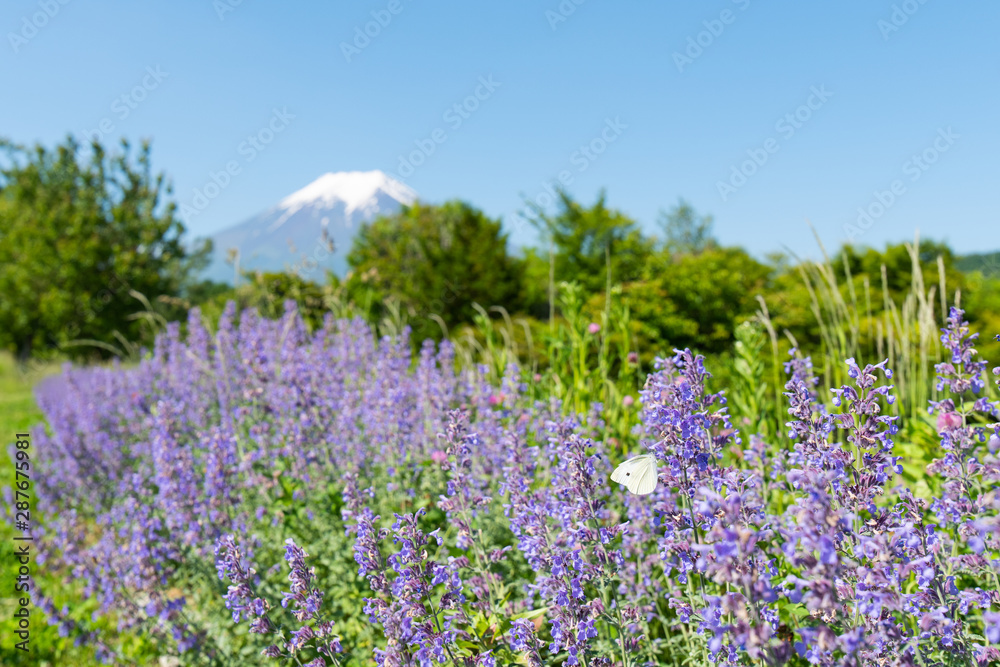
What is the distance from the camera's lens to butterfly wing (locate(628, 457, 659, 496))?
175 centimetres

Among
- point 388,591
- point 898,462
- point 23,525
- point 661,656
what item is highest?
point 898,462

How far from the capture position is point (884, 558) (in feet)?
4.12

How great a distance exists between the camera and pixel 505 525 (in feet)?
10.7

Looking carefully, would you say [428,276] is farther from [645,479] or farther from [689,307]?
[645,479]


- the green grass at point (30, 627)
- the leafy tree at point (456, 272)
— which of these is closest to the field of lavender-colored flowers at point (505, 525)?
the green grass at point (30, 627)

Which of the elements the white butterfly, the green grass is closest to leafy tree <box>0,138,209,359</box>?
the green grass

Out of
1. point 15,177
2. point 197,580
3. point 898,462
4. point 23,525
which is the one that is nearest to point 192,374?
point 23,525

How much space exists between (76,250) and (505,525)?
28.6 metres

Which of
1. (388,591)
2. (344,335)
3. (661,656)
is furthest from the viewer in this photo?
(344,335)

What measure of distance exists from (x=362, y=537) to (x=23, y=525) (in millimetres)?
4236

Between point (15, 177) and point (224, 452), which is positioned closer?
point (224, 452)

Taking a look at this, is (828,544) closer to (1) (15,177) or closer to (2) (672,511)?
(2) (672,511)

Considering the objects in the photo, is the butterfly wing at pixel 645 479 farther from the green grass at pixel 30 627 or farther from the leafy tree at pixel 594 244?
the leafy tree at pixel 594 244

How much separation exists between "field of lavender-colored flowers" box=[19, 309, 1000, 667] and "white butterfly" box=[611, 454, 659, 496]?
48 millimetres
